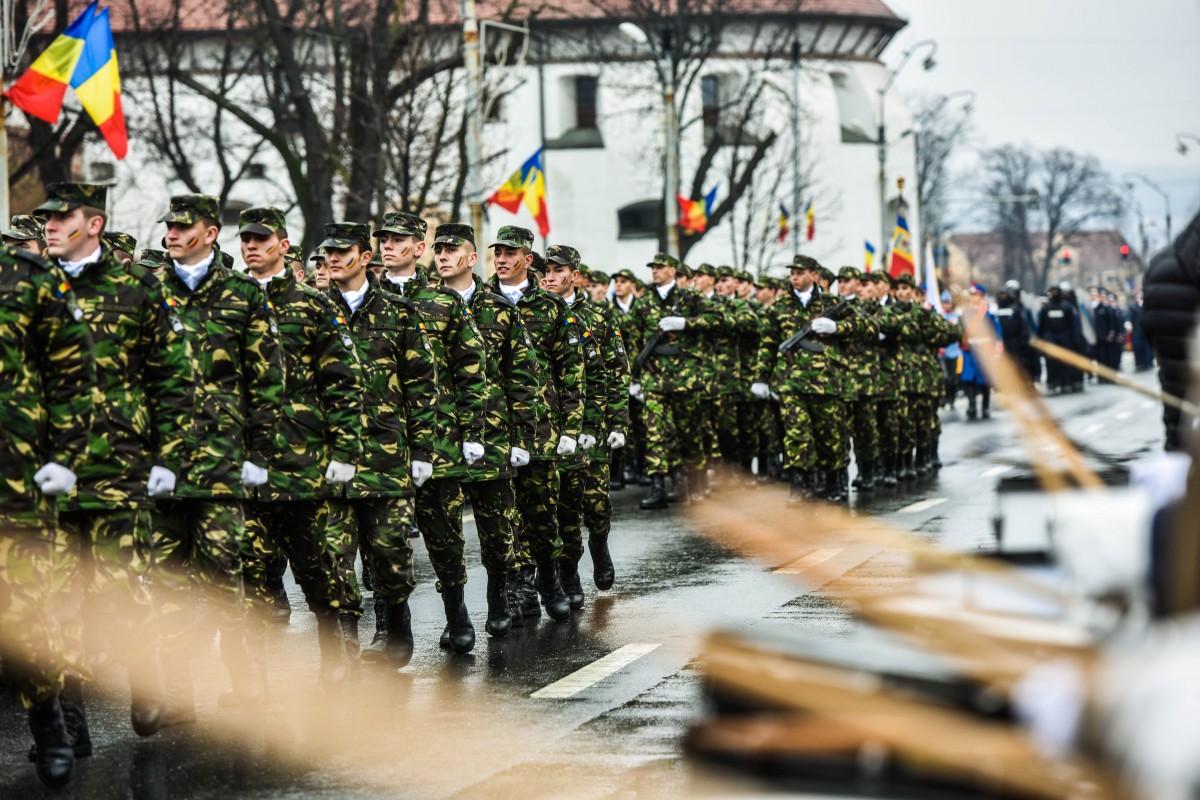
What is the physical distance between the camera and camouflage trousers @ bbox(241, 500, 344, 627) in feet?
27.7

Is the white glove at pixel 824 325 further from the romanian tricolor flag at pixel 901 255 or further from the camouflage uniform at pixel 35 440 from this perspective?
the romanian tricolor flag at pixel 901 255

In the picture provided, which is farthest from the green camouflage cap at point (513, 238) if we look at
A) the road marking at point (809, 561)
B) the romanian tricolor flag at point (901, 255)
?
the romanian tricolor flag at point (901, 255)

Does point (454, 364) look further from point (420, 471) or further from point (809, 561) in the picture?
point (809, 561)

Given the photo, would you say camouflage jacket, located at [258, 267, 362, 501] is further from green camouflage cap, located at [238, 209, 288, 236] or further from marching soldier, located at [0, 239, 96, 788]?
marching soldier, located at [0, 239, 96, 788]

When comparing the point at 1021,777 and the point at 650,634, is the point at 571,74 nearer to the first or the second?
the point at 650,634

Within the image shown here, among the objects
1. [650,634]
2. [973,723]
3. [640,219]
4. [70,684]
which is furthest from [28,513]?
[640,219]

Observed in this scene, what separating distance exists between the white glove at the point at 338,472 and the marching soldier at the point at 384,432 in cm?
14

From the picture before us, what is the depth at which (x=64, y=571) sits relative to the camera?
696 cm

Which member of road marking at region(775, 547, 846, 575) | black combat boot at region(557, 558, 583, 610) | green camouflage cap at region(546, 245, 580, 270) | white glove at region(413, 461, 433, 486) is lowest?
road marking at region(775, 547, 846, 575)

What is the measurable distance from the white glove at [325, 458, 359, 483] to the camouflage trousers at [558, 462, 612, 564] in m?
2.50

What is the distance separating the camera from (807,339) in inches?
670

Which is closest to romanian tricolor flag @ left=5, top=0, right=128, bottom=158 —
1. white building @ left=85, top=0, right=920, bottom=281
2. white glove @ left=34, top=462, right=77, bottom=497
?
white glove @ left=34, top=462, right=77, bottom=497

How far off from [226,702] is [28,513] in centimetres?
156

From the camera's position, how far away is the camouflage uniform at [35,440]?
6801mm
